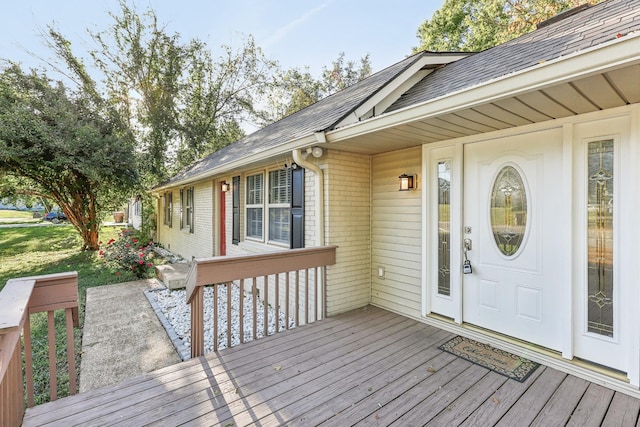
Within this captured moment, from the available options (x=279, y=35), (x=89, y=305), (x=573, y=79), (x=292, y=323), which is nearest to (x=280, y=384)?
(x=292, y=323)

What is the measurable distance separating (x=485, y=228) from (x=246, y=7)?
10298 millimetres

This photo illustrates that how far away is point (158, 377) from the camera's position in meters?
2.54

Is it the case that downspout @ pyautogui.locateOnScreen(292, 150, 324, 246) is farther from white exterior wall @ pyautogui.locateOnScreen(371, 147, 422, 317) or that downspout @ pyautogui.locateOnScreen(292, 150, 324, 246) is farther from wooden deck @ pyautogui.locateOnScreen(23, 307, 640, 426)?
wooden deck @ pyautogui.locateOnScreen(23, 307, 640, 426)

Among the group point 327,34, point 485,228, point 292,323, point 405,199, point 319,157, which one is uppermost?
point 327,34

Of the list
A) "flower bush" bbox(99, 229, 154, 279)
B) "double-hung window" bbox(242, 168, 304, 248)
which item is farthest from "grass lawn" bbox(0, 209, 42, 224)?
"double-hung window" bbox(242, 168, 304, 248)

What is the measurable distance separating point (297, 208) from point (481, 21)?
14.3 m

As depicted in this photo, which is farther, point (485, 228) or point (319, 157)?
point (319, 157)

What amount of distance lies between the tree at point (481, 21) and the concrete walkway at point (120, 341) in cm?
1328

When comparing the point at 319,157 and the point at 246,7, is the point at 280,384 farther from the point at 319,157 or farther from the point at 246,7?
Answer: the point at 246,7

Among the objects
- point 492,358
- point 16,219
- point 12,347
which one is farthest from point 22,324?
point 16,219

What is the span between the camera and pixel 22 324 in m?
1.63

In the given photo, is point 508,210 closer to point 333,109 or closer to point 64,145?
point 333,109

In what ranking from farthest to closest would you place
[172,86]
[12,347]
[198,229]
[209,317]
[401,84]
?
[172,86] → [198,229] → [209,317] → [401,84] → [12,347]

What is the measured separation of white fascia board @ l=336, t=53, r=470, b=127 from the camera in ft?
12.6
